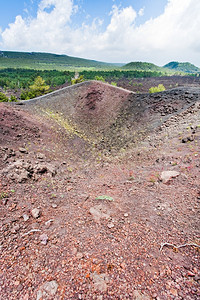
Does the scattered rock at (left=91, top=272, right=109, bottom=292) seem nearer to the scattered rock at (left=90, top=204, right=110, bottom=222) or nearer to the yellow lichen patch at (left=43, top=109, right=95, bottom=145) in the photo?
the scattered rock at (left=90, top=204, right=110, bottom=222)

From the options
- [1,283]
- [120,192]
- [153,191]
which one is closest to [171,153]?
[153,191]

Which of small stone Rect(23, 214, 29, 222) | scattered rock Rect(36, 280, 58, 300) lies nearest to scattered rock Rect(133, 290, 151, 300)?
scattered rock Rect(36, 280, 58, 300)

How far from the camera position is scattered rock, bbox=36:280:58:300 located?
3441 mm

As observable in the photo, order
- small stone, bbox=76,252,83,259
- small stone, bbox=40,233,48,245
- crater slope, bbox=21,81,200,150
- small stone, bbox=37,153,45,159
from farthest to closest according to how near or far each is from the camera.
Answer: crater slope, bbox=21,81,200,150, small stone, bbox=37,153,45,159, small stone, bbox=40,233,48,245, small stone, bbox=76,252,83,259

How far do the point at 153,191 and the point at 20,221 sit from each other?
5668 mm

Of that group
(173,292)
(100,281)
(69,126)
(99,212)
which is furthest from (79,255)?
(69,126)

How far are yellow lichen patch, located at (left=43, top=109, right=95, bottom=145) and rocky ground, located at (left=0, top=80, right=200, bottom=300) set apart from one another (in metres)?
4.05

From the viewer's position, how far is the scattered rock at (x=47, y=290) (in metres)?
3.44

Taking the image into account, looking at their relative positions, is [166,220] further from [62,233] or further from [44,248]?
[44,248]

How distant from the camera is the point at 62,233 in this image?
5.13m

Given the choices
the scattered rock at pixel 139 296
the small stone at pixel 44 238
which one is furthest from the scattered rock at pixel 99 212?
the scattered rock at pixel 139 296

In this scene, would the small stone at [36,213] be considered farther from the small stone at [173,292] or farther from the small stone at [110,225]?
the small stone at [173,292]

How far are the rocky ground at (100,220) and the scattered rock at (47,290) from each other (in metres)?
0.02

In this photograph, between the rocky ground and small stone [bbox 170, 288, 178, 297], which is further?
the rocky ground
